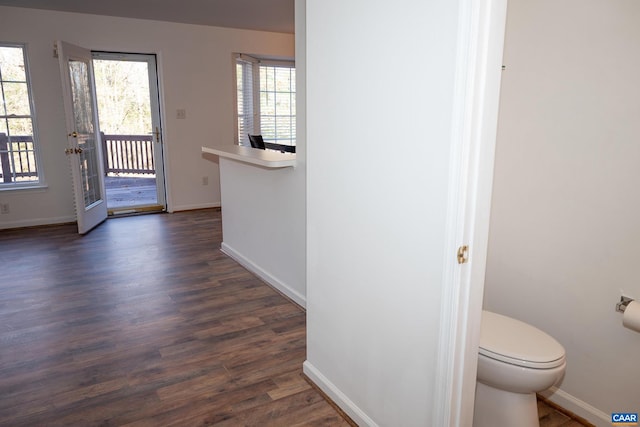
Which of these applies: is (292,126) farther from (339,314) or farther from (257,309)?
(339,314)

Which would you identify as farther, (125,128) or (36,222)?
(125,128)

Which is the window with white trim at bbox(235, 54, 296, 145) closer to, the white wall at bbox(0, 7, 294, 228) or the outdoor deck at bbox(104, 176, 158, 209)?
the white wall at bbox(0, 7, 294, 228)

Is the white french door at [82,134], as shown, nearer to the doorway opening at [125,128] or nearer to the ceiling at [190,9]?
the ceiling at [190,9]

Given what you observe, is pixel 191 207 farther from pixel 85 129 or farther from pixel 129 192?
pixel 129 192

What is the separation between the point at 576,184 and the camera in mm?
1972

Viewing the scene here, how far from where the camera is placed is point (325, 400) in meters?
2.14

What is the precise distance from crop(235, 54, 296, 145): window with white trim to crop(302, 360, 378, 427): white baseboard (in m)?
4.60

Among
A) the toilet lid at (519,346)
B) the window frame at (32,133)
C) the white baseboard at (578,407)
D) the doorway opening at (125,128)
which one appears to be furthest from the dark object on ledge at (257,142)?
the doorway opening at (125,128)

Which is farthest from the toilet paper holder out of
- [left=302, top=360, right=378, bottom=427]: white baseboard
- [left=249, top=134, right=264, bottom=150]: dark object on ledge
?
[left=249, top=134, right=264, bottom=150]: dark object on ledge

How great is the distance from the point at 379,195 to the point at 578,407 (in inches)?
54.3

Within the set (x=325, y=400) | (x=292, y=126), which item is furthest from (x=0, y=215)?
(x=325, y=400)

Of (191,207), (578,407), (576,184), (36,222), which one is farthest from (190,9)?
(578,407)

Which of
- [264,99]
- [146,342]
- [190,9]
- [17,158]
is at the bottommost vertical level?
[146,342]

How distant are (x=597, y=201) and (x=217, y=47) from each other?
524 cm
